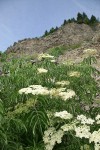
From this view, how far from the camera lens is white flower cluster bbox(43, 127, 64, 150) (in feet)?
41.1

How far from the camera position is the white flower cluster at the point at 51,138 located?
41.1 ft

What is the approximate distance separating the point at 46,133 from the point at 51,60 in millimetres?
3097

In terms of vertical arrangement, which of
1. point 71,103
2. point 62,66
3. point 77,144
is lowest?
point 77,144

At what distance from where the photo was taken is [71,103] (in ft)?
44.6

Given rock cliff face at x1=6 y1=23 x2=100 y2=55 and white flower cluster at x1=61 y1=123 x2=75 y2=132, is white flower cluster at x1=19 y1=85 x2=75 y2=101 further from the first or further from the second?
rock cliff face at x1=6 y1=23 x2=100 y2=55

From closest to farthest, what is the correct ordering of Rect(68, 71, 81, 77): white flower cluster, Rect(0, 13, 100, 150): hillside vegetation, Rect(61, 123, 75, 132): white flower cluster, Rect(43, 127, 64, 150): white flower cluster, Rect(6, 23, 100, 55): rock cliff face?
Rect(61, 123, 75, 132): white flower cluster < Rect(0, 13, 100, 150): hillside vegetation < Rect(43, 127, 64, 150): white flower cluster < Rect(68, 71, 81, 77): white flower cluster < Rect(6, 23, 100, 55): rock cliff face

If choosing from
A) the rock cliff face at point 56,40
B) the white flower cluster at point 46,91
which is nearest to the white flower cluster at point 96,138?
the white flower cluster at point 46,91

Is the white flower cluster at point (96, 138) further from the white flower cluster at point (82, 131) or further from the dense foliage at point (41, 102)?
the dense foliage at point (41, 102)

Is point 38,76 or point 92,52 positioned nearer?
point 38,76

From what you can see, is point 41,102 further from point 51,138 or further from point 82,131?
point 82,131

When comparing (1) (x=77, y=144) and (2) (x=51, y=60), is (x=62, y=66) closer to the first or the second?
(2) (x=51, y=60)

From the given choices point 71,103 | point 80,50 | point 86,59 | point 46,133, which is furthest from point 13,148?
point 80,50

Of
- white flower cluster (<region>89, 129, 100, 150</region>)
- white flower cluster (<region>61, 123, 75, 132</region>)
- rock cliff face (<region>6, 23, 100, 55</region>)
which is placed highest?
rock cliff face (<region>6, 23, 100, 55</region>)

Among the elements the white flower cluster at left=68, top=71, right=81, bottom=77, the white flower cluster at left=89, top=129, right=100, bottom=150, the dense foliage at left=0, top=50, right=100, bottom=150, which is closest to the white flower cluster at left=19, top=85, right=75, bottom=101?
the dense foliage at left=0, top=50, right=100, bottom=150
